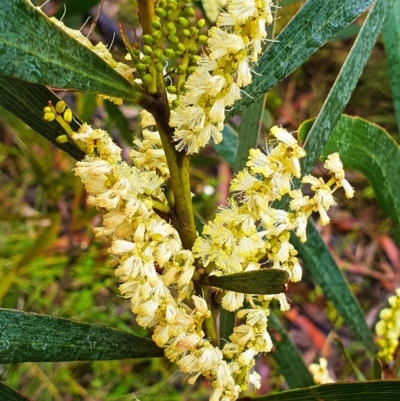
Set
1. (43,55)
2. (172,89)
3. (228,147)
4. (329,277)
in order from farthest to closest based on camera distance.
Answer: (228,147)
(329,277)
(172,89)
(43,55)

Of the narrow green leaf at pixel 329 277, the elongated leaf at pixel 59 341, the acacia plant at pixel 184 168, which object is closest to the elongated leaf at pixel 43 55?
the acacia plant at pixel 184 168

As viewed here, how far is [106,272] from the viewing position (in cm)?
156

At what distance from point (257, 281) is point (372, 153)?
1.23 feet

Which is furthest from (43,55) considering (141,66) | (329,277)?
(329,277)

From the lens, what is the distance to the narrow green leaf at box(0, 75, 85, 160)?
0.50 m

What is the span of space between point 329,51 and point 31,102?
183 centimetres

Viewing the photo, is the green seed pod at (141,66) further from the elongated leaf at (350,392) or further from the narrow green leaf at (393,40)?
the narrow green leaf at (393,40)

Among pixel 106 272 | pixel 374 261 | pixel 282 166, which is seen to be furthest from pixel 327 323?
pixel 282 166

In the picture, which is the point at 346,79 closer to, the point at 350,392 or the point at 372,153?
the point at 372,153

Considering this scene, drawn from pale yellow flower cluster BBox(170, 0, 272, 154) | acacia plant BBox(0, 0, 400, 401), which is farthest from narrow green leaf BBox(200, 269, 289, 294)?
pale yellow flower cluster BBox(170, 0, 272, 154)

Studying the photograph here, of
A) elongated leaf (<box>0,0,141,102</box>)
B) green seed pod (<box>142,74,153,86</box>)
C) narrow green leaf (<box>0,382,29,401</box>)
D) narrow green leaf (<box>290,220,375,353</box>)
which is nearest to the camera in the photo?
elongated leaf (<box>0,0,141,102</box>)

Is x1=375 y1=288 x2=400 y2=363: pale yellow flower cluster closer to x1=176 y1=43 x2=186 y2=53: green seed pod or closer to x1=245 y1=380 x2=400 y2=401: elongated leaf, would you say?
x1=245 y1=380 x2=400 y2=401: elongated leaf

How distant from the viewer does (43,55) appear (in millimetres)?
358

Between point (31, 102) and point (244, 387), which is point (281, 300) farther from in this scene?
point (31, 102)
